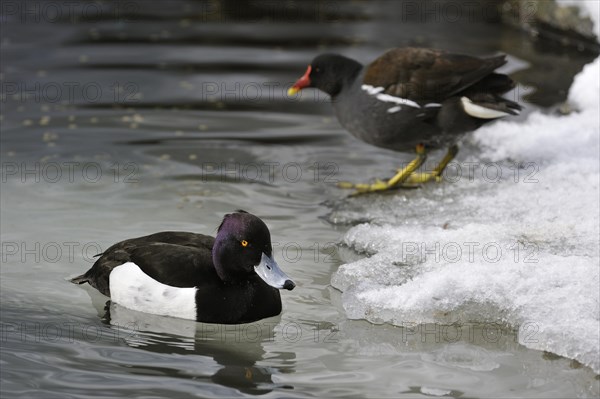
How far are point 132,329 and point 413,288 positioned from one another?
1639 millimetres

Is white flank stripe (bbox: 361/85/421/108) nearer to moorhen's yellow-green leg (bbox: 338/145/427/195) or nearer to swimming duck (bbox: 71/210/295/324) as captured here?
moorhen's yellow-green leg (bbox: 338/145/427/195)

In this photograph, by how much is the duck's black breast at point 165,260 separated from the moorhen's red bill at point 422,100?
228cm

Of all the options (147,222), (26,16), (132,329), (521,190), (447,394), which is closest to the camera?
(447,394)

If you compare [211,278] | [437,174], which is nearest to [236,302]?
[211,278]

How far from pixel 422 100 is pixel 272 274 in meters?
2.69

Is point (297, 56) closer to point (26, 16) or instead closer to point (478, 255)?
point (26, 16)

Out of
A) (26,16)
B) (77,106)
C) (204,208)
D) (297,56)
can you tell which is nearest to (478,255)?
(204,208)

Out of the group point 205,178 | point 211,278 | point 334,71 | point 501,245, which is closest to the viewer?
point 211,278

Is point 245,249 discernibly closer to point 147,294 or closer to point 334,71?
point 147,294

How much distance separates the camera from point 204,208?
789 cm

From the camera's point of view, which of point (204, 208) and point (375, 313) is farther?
point (204, 208)

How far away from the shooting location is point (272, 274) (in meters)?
5.94

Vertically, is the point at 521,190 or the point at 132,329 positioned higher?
the point at 521,190

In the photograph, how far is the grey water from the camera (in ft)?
17.8
